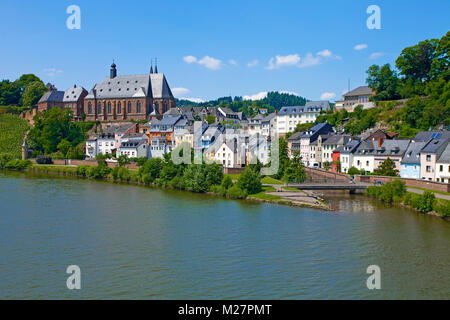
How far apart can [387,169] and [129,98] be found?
2330 inches

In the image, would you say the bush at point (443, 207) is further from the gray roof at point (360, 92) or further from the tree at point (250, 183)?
the gray roof at point (360, 92)

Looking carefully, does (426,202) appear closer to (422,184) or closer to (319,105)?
(422,184)

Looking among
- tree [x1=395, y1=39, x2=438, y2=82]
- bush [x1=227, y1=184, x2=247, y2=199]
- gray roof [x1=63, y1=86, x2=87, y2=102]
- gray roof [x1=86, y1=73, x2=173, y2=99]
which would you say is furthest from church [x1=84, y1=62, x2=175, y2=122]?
bush [x1=227, y1=184, x2=247, y2=199]

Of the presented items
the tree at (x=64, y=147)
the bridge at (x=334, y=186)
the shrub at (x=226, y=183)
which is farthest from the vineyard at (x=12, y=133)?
the bridge at (x=334, y=186)

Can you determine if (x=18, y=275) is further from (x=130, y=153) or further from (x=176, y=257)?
(x=130, y=153)

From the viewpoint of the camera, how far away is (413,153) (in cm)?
4462

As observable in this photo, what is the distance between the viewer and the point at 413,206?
114 ft

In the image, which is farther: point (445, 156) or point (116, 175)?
point (116, 175)

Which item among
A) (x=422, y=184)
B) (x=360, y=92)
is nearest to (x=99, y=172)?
(x=422, y=184)

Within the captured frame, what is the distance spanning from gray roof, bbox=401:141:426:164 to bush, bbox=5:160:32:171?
51575 millimetres

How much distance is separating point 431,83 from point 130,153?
4129 cm

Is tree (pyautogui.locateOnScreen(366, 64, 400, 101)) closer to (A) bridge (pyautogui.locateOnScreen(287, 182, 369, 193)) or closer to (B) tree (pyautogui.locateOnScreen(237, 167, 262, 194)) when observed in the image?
(A) bridge (pyautogui.locateOnScreen(287, 182, 369, 193))

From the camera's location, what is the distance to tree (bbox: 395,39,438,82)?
2403 inches
